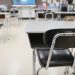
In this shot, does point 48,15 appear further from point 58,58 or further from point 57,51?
point 58,58

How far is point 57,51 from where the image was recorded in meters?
2.18

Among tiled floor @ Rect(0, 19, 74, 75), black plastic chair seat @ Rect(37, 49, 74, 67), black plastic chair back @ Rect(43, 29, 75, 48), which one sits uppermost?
black plastic chair back @ Rect(43, 29, 75, 48)

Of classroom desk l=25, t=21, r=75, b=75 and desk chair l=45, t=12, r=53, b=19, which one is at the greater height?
classroom desk l=25, t=21, r=75, b=75

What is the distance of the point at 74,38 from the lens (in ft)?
5.09

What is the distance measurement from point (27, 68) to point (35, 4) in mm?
7457

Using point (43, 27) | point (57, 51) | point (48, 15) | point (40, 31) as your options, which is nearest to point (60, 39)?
point (40, 31)

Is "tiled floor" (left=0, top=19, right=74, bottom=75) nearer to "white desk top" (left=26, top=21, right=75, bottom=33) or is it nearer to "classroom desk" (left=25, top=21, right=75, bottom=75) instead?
"classroom desk" (left=25, top=21, right=75, bottom=75)

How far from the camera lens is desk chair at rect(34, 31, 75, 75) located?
1535 millimetres

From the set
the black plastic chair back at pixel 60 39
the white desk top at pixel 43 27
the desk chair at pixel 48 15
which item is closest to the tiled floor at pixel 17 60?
the white desk top at pixel 43 27

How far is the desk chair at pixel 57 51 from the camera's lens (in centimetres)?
154

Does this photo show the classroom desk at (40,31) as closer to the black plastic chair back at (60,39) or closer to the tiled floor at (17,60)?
the black plastic chair back at (60,39)

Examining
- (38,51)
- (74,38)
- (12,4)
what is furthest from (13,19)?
(74,38)

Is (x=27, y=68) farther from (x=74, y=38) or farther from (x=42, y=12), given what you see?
(x=42, y=12)

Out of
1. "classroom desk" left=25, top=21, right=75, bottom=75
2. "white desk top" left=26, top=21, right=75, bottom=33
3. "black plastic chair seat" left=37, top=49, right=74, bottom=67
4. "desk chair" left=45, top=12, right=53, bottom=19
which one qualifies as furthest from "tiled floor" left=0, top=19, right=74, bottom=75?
"desk chair" left=45, top=12, right=53, bottom=19
